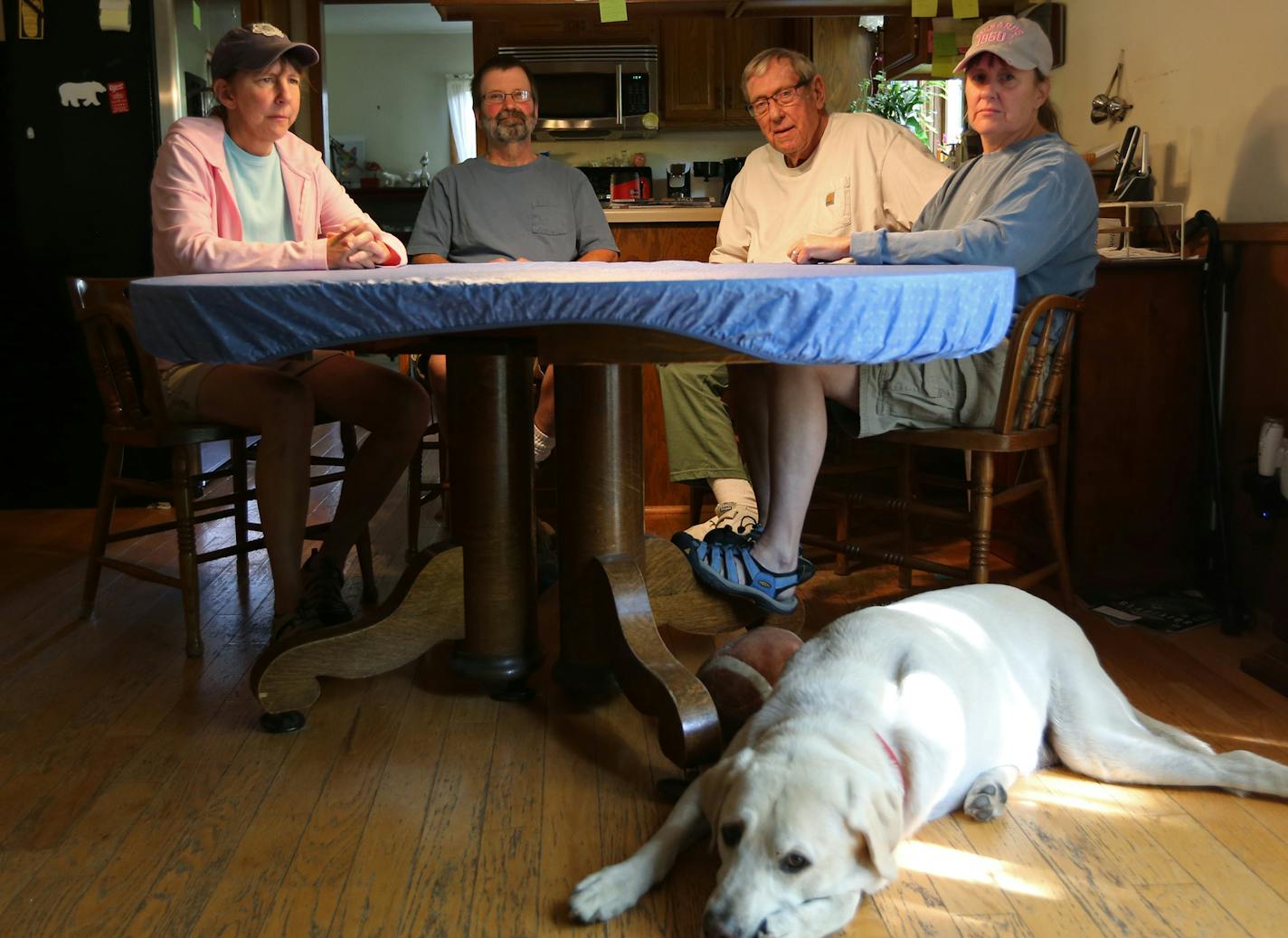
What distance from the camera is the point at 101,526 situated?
2648 mm

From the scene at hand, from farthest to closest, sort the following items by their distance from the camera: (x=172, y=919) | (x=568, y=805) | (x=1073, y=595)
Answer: (x=1073, y=595) < (x=568, y=805) < (x=172, y=919)

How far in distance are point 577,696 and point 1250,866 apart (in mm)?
1041

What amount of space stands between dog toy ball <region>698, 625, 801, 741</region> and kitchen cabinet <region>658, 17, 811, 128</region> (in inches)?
226

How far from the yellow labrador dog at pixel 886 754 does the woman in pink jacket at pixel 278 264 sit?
0.98 meters

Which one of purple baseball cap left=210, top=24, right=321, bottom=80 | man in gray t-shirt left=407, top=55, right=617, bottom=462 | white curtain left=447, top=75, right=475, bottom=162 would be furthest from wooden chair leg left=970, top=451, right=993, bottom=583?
white curtain left=447, top=75, right=475, bottom=162

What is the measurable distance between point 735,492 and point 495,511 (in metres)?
0.72

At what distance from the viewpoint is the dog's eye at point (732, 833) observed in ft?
4.12

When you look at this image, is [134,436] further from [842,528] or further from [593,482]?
[842,528]

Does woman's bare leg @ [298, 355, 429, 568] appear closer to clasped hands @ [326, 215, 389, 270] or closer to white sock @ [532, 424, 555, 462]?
clasped hands @ [326, 215, 389, 270]

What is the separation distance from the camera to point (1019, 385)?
2.30 m

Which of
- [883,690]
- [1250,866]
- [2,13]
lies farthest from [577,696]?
[2,13]

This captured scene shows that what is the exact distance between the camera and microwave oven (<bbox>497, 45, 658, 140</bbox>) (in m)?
7.07

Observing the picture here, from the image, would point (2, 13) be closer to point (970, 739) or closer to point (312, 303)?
point (312, 303)

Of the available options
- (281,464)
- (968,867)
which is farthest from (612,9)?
(968,867)
